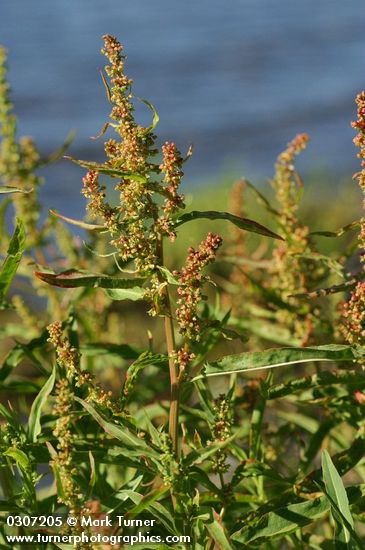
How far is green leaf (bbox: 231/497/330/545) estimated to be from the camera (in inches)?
42.3

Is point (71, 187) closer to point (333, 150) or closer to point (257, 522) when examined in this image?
point (333, 150)

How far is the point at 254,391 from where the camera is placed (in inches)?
59.3

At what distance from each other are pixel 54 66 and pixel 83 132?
293 centimetres

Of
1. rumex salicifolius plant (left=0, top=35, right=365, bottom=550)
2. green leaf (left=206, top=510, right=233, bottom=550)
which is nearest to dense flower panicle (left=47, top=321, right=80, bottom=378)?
rumex salicifolius plant (left=0, top=35, right=365, bottom=550)

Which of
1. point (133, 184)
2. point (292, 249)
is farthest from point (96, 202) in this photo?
point (292, 249)

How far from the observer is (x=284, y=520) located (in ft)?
3.55

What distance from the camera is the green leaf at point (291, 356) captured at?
103cm

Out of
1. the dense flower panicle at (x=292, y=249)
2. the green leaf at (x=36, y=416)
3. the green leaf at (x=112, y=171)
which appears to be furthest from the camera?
the dense flower panicle at (x=292, y=249)

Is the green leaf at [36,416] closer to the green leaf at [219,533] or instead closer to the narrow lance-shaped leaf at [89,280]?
A: the narrow lance-shaped leaf at [89,280]

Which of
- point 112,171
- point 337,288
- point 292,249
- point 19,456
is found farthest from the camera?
point 292,249

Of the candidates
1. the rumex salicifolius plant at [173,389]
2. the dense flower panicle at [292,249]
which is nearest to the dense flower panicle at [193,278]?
the rumex salicifolius plant at [173,389]

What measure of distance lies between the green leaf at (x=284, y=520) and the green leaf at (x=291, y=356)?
0.18 meters

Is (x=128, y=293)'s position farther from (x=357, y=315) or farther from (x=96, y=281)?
(x=357, y=315)

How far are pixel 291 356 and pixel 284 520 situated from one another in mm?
210
